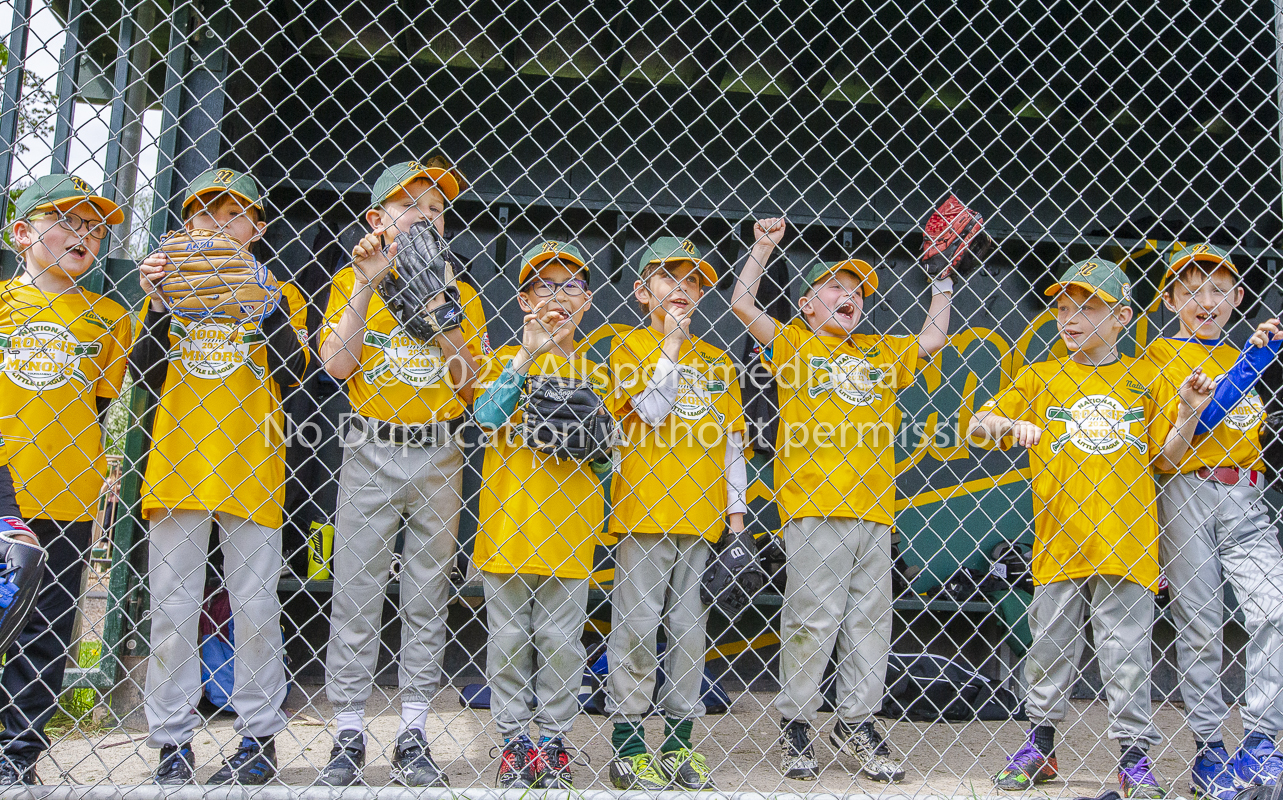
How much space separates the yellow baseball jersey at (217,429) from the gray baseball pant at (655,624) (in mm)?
1139

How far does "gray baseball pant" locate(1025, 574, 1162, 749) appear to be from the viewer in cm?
282

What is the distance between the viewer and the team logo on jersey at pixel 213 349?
273cm

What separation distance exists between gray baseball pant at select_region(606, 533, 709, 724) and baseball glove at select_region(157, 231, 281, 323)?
1420 millimetres

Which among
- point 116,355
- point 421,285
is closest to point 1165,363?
point 421,285

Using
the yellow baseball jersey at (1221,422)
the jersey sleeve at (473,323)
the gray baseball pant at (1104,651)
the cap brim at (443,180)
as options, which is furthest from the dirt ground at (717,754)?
the cap brim at (443,180)

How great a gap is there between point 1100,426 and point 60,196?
3.46 metres

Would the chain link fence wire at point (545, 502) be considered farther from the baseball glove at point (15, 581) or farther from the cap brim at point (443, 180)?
the baseball glove at point (15, 581)

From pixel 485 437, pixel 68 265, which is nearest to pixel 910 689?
pixel 485 437

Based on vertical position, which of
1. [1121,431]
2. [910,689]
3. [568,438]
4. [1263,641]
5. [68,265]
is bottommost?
[910,689]

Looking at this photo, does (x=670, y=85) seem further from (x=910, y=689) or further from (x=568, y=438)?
(x=910, y=689)

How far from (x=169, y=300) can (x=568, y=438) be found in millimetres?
1217

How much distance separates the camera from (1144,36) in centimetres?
431

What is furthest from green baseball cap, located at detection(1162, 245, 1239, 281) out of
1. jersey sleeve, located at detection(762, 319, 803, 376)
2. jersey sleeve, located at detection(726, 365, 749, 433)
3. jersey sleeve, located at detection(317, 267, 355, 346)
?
jersey sleeve, located at detection(317, 267, 355, 346)

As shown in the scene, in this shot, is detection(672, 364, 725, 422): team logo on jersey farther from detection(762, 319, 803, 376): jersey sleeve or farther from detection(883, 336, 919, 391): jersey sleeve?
detection(883, 336, 919, 391): jersey sleeve
